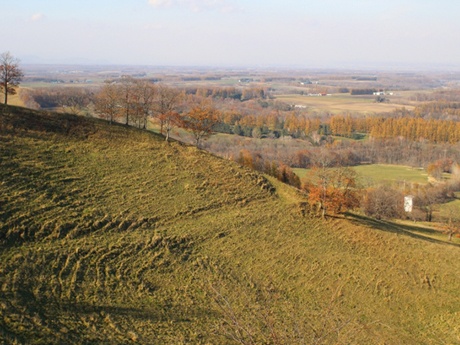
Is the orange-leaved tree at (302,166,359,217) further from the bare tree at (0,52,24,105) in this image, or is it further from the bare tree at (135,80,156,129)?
the bare tree at (0,52,24,105)

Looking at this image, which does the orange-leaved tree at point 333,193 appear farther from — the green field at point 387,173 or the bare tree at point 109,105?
the green field at point 387,173

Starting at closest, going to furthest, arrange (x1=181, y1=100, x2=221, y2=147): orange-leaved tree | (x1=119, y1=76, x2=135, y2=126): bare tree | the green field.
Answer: (x1=119, y1=76, x2=135, y2=126): bare tree < (x1=181, y1=100, x2=221, y2=147): orange-leaved tree < the green field

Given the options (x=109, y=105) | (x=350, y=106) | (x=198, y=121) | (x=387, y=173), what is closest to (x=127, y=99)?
(x=109, y=105)

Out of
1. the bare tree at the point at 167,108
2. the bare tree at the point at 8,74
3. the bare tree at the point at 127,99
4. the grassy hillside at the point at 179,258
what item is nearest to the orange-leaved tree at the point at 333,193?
the grassy hillside at the point at 179,258

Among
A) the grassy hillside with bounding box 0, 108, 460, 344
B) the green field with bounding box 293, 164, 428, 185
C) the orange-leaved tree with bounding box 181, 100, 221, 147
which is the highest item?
the orange-leaved tree with bounding box 181, 100, 221, 147

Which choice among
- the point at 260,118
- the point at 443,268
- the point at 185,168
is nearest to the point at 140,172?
the point at 185,168

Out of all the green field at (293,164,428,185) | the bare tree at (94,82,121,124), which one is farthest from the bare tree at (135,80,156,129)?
the green field at (293,164,428,185)

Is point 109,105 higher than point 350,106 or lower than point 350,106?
higher

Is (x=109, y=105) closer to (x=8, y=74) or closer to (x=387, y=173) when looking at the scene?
(x=8, y=74)
